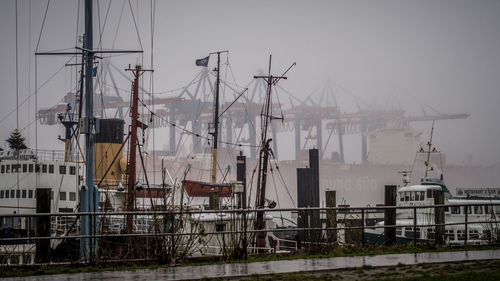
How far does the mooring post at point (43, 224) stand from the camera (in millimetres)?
A: 14320

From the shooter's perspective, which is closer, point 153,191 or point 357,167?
point 153,191

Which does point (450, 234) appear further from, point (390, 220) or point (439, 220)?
point (390, 220)

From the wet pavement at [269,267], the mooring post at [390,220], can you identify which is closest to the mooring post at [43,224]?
the wet pavement at [269,267]

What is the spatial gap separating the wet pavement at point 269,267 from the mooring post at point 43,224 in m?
2.34

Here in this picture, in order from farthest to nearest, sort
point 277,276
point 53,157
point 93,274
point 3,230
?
point 53,157 < point 3,230 < point 93,274 < point 277,276

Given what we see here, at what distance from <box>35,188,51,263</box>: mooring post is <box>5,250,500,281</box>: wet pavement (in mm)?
2344

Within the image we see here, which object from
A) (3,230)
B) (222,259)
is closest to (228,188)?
(3,230)

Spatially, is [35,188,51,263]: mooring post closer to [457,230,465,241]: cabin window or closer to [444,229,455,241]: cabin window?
[444,229,455,241]: cabin window

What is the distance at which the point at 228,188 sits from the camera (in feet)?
150

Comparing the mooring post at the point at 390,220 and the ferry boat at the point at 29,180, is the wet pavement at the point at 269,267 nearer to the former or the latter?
the mooring post at the point at 390,220

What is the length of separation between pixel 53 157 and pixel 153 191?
7.52 metres

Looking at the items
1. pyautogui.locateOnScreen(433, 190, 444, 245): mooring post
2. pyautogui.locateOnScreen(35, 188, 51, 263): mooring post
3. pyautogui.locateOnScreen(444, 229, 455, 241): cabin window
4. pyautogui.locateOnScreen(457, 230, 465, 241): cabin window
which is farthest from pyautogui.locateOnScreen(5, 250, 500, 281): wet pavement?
pyautogui.locateOnScreen(457, 230, 465, 241): cabin window

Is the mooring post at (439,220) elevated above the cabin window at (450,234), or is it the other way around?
the mooring post at (439,220)

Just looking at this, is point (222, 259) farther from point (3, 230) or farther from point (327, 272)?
point (3, 230)
